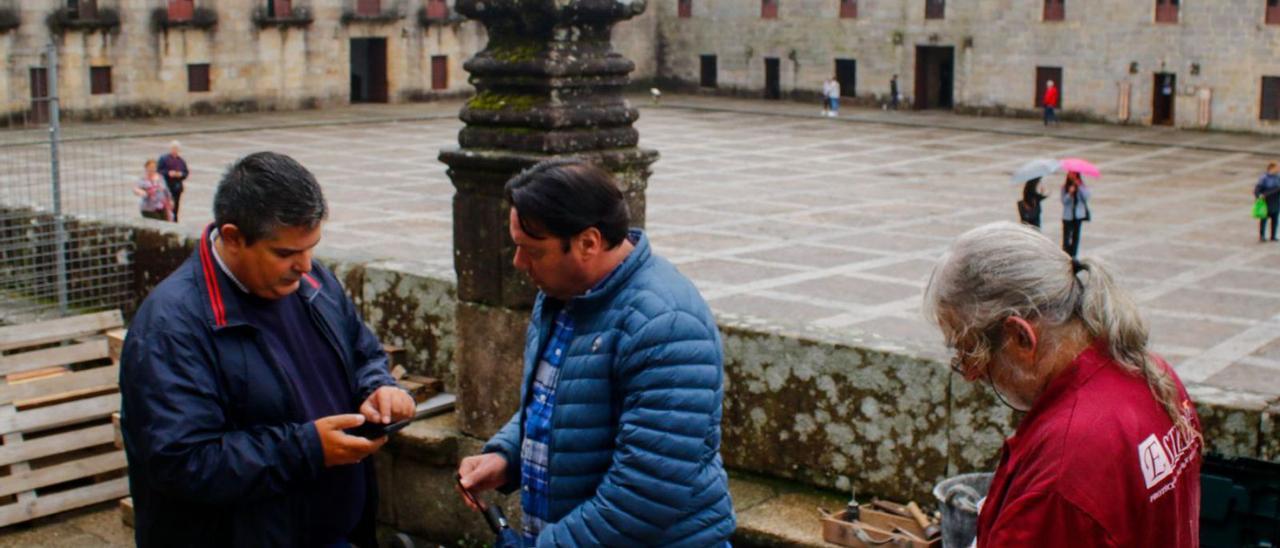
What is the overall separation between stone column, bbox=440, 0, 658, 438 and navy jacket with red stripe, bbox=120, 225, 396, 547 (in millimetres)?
2092

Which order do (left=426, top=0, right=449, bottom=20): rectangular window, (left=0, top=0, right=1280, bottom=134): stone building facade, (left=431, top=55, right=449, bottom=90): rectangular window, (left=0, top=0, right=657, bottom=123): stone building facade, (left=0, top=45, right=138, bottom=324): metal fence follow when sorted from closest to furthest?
(left=0, top=45, right=138, bottom=324): metal fence < (left=0, top=0, right=657, bottom=123): stone building facade < (left=0, top=0, right=1280, bottom=134): stone building facade < (left=426, top=0, right=449, bottom=20): rectangular window < (left=431, top=55, right=449, bottom=90): rectangular window

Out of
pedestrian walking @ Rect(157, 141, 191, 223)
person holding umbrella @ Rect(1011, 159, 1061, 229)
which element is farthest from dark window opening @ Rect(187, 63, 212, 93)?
person holding umbrella @ Rect(1011, 159, 1061, 229)

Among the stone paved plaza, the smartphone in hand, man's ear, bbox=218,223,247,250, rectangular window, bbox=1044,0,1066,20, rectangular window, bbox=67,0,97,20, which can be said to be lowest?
the stone paved plaza

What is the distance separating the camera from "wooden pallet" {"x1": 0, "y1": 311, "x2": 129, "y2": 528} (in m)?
7.16

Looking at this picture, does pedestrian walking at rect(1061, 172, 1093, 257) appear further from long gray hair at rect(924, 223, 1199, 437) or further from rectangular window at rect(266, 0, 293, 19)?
rectangular window at rect(266, 0, 293, 19)

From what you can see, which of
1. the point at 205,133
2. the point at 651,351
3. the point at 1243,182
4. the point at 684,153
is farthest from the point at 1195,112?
the point at 651,351

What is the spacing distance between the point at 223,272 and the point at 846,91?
46.3 metres

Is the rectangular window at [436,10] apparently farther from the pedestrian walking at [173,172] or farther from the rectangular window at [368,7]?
the pedestrian walking at [173,172]

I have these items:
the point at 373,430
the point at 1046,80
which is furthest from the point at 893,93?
the point at 373,430

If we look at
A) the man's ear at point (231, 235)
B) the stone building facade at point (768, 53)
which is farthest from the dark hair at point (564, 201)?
the stone building facade at point (768, 53)

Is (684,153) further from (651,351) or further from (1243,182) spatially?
(651,351)

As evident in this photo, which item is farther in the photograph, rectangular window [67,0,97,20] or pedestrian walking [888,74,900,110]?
pedestrian walking [888,74,900,110]

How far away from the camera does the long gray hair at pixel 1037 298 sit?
9.82ft

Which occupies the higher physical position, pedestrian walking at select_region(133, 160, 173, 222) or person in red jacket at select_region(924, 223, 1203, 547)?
person in red jacket at select_region(924, 223, 1203, 547)
